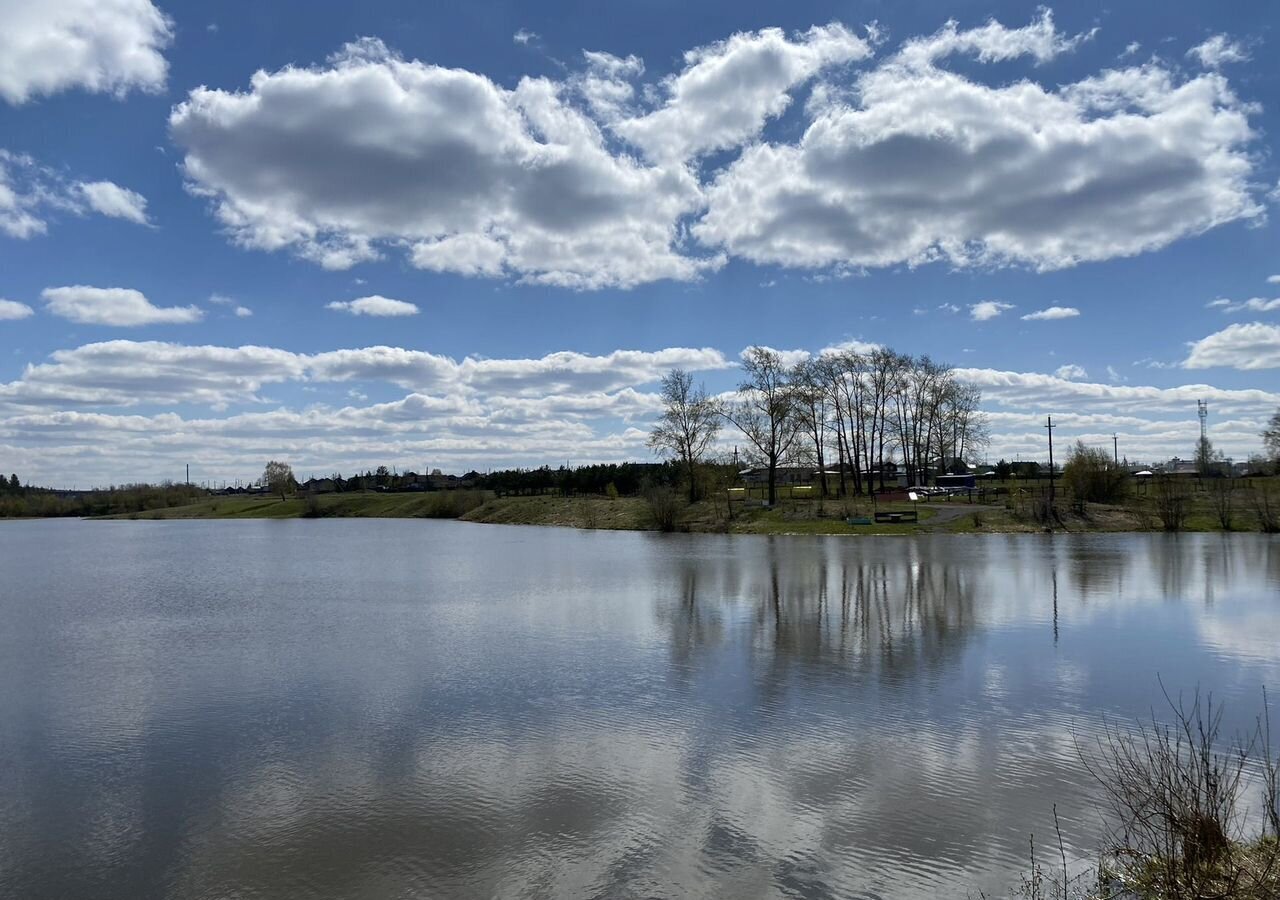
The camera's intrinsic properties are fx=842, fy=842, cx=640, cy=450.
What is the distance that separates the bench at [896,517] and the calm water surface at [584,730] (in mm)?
25573

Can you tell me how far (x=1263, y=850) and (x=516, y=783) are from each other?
7.15 m

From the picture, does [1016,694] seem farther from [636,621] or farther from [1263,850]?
[636,621]

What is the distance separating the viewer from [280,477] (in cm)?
13162

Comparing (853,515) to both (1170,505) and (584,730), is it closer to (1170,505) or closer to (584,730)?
(1170,505)

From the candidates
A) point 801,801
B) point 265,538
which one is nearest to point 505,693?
point 801,801

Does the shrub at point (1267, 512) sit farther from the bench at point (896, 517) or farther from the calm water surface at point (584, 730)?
the calm water surface at point (584, 730)

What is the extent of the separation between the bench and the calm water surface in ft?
83.9

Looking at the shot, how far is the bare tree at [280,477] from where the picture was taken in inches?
5167

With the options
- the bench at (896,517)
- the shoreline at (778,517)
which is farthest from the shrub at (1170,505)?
the bench at (896,517)

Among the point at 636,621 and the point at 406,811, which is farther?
the point at 636,621

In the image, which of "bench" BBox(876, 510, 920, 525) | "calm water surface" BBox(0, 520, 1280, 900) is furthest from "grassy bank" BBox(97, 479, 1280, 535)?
"calm water surface" BBox(0, 520, 1280, 900)

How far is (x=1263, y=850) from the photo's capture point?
6.72 meters

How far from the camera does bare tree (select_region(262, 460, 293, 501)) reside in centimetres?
13125

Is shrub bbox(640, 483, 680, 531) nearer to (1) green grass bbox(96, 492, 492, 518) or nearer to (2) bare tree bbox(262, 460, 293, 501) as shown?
(1) green grass bbox(96, 492, 492, 518)
